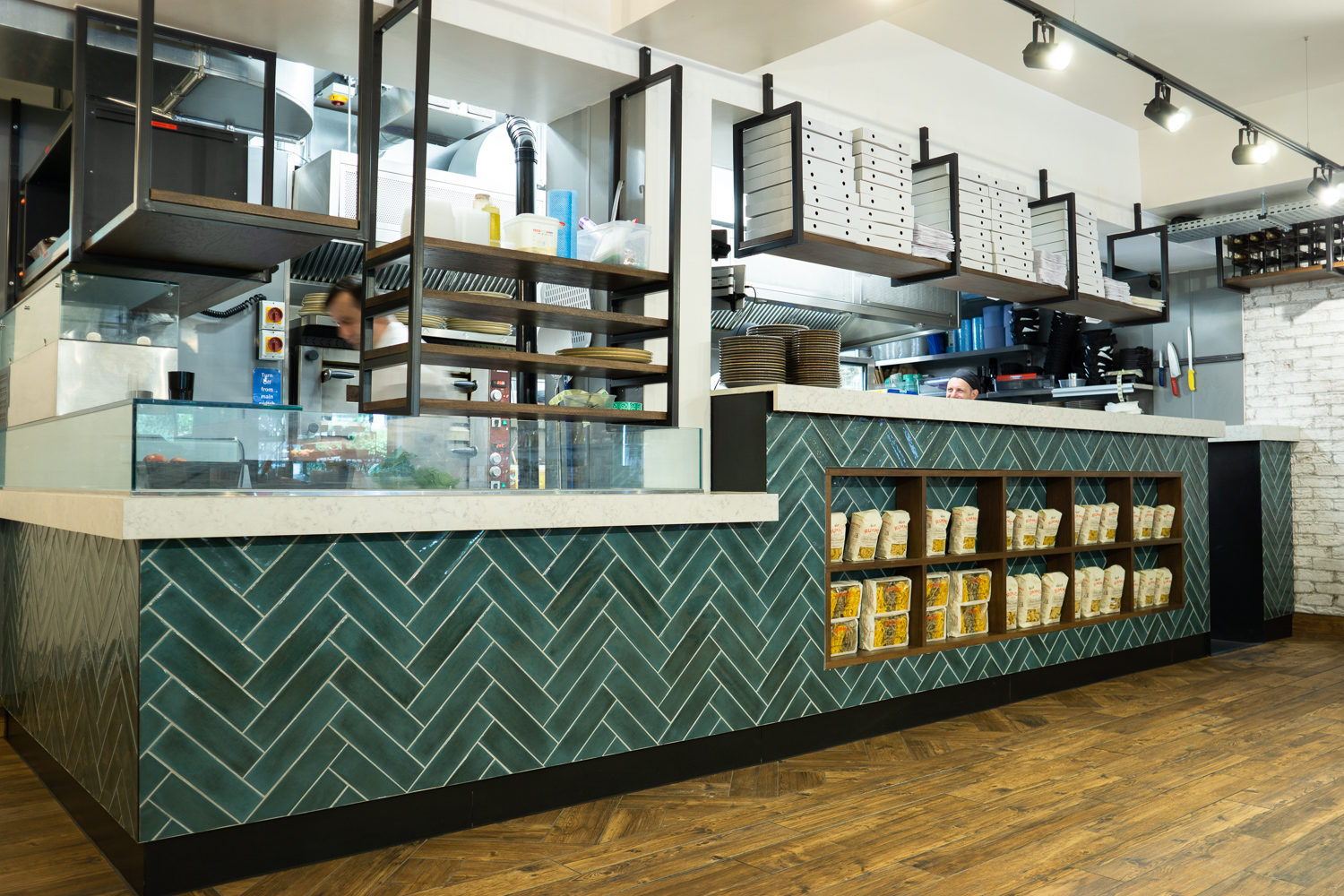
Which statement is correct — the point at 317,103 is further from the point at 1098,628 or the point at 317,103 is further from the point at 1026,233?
the point at 1098,628

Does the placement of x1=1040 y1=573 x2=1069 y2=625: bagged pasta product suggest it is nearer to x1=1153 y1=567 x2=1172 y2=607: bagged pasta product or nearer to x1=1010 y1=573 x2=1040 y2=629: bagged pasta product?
x1=1010 y1=573 x2=1040 y2=629: bagged pasta product

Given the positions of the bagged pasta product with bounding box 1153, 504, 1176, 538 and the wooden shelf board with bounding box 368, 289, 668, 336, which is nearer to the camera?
the wooden shelf board with bounding box 368, 289, 668, 336

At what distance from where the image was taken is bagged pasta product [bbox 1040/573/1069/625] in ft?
15.8

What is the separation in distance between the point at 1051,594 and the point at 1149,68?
8.53 feet

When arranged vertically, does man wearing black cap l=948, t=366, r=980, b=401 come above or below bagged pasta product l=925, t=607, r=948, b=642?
above

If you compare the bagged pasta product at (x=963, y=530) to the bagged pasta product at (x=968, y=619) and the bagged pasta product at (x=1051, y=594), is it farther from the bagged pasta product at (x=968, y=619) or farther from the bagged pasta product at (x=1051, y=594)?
the bagged pasta product at (x=1051, y=594)

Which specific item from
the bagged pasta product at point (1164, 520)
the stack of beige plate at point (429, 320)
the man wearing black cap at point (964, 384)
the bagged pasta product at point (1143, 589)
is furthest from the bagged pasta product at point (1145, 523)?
the stack of beige plate at point (429, 320)

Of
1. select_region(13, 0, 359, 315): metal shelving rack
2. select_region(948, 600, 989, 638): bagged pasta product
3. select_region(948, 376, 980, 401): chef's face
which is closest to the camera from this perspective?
select_region(13, 0, 359, 315): metal shelving rack

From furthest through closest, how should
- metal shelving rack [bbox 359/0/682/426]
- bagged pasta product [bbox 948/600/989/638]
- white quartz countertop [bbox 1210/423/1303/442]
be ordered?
white quartz countertop [bbox 1210/423/1303/442] → bagged pasta product [bbox 948/600/989/638] → metal shelving rack [bbox 359/0/682/426]

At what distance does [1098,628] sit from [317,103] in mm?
5008

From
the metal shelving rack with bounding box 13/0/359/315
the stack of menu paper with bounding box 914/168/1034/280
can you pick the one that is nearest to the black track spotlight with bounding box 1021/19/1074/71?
the stack of menu paper with bounding box 914/168/1034/280

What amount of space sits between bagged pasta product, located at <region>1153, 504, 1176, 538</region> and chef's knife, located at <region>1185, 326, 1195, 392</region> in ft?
7.73

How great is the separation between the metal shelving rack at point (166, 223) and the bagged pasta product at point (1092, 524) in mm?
3885

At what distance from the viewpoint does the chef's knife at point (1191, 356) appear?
7.59 meters
